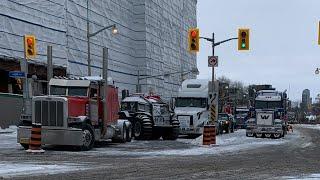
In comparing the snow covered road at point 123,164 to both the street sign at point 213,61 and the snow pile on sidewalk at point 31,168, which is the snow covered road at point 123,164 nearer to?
the snow pile on sidewalk at point 31,168

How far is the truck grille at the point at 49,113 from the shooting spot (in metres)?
22.1

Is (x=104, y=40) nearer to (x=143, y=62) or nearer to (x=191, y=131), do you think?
(x=143, y=62)

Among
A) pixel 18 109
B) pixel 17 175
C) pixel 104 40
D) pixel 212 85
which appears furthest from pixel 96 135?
pixel 104 40

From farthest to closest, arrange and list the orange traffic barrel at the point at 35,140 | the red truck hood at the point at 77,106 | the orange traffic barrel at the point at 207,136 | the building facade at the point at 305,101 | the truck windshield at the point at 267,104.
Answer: the building facade at the point at 305,101 → the truck windshield at the point at 267,104 → the orange traffic barrel at the point at 207,136 → the red truck hood at the point at 77,106 → the orange traffic barrel at the point at 35,140

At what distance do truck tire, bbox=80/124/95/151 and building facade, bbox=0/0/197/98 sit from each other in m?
21.7

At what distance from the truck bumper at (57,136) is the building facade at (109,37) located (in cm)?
2167

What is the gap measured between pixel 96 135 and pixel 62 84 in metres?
2.63

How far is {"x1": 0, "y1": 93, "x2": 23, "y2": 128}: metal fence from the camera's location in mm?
40062

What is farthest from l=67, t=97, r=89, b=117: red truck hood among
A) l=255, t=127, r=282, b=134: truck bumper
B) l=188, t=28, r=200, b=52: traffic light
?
l=255, t=127, r=282, b=134: truck bumper

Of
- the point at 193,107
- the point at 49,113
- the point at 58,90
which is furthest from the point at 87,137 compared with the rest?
the point at 193,107

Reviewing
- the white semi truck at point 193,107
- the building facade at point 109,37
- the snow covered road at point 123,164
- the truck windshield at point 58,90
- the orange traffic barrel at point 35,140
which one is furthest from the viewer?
the building facade at point 109,37

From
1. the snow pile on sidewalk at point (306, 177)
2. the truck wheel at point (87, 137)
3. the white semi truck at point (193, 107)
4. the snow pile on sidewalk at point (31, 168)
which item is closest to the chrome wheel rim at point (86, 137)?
the truck wheel at point (87, 137)

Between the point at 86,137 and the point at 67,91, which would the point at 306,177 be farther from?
the point at 67,91

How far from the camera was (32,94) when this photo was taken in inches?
919
